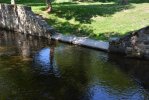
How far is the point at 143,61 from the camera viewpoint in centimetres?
3750

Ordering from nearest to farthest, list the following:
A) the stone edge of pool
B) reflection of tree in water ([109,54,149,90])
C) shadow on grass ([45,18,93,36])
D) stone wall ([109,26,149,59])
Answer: reflection of tree in water ([109,54,149,90]) < stone wall ([109,26,149,59]) < the stone edge of pool < shadow on grass ([45,18,93,36])

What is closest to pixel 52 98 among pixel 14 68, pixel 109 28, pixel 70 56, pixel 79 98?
pixel 79 98

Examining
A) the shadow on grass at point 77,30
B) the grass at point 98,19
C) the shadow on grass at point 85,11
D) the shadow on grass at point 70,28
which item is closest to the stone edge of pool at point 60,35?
the shadow on grass at point 77,30

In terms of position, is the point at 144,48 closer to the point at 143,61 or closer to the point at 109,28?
the point at 143,61

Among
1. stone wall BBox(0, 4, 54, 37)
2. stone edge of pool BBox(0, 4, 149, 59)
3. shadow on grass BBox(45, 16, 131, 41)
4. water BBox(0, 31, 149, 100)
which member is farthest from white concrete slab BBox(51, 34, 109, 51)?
stone wall BBox(0, 4, 54, 37)

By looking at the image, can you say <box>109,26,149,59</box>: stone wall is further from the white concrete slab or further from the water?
the white concrete slab

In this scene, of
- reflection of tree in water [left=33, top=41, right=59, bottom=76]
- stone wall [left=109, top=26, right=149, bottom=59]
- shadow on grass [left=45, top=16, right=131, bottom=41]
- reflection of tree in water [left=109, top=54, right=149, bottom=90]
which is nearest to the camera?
reflection of tree in water [left=109, top=54, right=149, bottom=90]

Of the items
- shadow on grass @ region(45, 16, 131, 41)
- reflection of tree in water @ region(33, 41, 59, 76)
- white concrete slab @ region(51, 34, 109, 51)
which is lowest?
reflection of tree in water @ region(33, 41, 59, 76)

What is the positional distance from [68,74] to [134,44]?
30.0 ft

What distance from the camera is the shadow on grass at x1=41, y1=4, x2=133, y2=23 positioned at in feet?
176

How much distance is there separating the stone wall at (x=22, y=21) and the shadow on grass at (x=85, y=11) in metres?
5.54

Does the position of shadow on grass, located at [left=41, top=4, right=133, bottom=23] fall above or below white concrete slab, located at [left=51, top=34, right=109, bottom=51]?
above

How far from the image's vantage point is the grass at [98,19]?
157ft

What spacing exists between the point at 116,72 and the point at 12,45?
15.6 m
